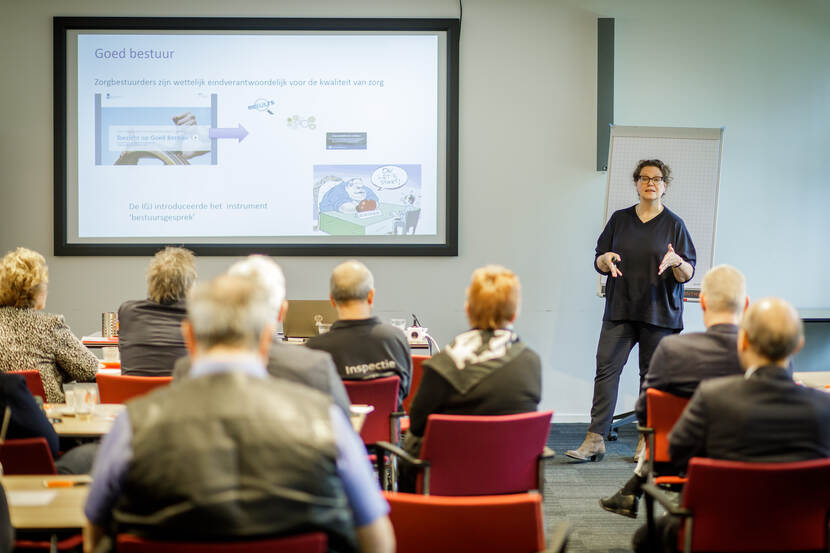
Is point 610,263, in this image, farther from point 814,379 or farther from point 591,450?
point 814,379

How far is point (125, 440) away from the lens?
1393 millimetres

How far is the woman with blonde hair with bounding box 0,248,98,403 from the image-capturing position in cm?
318

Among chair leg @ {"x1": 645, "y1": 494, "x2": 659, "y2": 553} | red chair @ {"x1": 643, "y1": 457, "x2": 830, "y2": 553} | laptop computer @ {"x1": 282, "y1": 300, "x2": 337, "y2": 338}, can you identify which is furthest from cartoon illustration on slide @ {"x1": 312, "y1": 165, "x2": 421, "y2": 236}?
red chair @ {"x1": 643, "y1": 457, "x2": 830, "y2": 553}

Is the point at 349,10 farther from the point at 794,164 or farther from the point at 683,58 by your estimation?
the point at 794,164

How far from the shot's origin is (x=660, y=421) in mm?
2805

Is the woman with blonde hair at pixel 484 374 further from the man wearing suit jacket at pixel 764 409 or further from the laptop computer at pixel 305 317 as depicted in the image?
the laptop computer at pixel 305 317

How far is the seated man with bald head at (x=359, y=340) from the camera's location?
3.00 meters

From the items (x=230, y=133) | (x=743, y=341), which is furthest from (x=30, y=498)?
(x=230, y=133)

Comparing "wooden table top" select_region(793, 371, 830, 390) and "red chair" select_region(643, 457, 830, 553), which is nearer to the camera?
"red chair" select_region(643, 457, 830, 553)

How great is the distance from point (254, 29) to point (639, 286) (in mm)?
3206

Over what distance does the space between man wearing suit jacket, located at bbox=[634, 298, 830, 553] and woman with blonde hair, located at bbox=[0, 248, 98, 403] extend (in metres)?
2.49

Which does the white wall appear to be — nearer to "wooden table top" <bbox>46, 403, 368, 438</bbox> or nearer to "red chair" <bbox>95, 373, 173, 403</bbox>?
"red chair" <bbox>95, 373, 173, 403</bbox>

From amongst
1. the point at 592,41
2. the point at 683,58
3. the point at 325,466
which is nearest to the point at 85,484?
the point at 325,466

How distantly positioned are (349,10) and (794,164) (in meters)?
3.45
